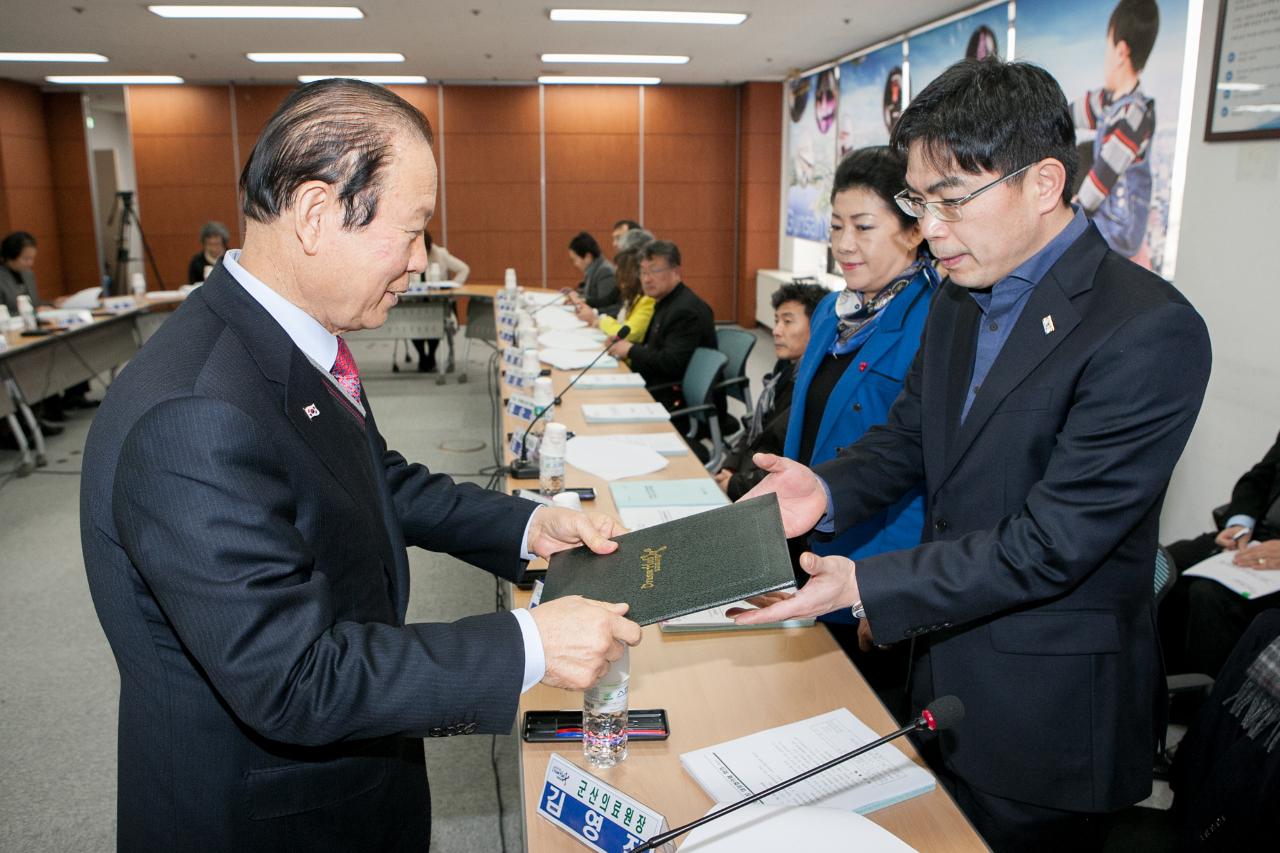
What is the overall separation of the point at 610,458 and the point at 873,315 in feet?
3.48

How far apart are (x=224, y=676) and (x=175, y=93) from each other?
12522 mm

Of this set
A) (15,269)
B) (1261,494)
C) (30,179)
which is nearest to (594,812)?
(1261,494)

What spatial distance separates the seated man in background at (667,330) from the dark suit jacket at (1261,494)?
2.63 metres

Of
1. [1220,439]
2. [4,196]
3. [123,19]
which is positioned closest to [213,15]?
[123,19]

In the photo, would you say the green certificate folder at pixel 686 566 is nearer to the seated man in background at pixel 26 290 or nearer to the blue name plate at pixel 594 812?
the blue name plate at pixel 594 812

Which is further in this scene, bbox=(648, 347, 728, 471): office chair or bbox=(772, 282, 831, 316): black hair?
bbox=(648, 347, 728, 471): office chair

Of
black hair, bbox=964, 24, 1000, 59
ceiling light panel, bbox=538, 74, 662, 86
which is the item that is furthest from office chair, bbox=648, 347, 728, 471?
ceiling light panel, bbox=538, 74, 662, 86

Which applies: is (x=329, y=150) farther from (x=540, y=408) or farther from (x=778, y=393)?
(x=778, y=393)

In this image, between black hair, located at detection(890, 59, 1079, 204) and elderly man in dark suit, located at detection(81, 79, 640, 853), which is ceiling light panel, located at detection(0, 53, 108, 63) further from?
black hair, located at detection(890, 59, 1079, 204)

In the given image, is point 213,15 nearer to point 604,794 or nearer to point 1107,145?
point 1107,145

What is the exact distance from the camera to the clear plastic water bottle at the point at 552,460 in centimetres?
249

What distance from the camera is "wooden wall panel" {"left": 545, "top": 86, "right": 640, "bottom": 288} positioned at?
11.6 meters

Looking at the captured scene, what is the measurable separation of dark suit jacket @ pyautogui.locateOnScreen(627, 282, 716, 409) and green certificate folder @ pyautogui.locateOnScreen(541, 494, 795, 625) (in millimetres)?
3496

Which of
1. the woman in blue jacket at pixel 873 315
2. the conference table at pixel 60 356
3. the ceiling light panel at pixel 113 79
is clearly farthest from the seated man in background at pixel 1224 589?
the ceiling light panel at pixel 113 79
